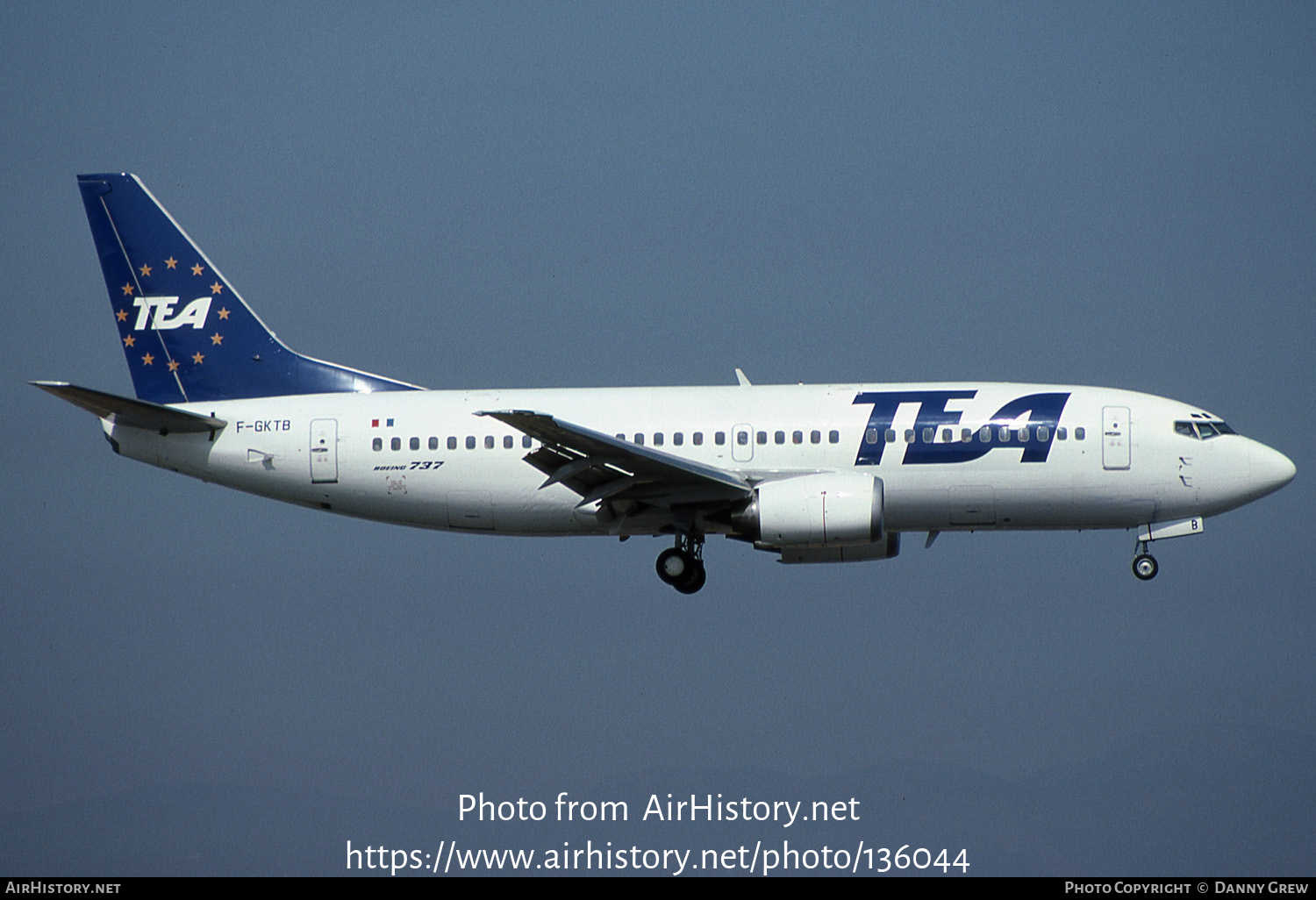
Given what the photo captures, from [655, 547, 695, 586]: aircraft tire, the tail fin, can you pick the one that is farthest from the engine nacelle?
the tail fin

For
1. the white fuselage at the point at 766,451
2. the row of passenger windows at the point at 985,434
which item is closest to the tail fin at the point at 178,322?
the white fuselage at the point at 766,451

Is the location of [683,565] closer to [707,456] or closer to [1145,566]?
[707,456]

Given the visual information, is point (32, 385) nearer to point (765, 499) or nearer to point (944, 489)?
point (765, 499)

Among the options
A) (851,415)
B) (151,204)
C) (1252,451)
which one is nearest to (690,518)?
(851,415)

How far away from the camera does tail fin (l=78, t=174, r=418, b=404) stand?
123 feet

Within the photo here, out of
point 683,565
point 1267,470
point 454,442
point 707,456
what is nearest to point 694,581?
point 683,565

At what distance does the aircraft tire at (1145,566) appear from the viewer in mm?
33844

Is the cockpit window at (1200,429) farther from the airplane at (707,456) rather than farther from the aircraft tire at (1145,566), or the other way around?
the aircraft tire at (1145,566)

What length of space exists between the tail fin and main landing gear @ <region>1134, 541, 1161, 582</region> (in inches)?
693

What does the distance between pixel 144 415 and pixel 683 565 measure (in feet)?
42.5

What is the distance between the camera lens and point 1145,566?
33875 millimetres

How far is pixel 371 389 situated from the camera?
37125mm

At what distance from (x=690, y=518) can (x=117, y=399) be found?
43.4ft

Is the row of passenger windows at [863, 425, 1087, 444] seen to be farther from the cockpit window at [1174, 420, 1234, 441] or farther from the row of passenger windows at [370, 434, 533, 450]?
the row of passenger windows at [370, 434, 533, 450]
